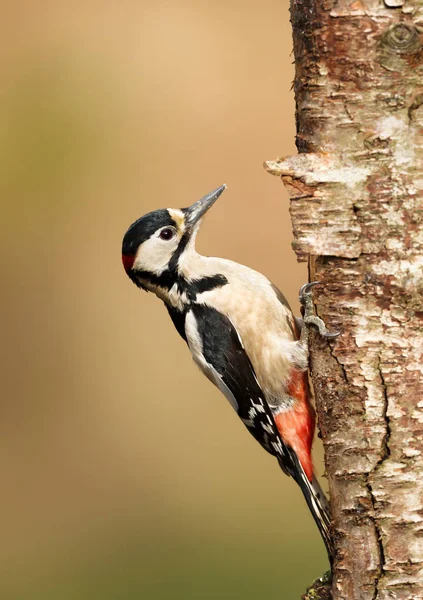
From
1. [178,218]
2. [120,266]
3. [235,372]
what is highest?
[178,218]

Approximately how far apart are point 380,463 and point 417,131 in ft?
2.82

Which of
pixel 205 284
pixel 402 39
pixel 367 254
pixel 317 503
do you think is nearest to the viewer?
pixel 402 39

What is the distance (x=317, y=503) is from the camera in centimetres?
279

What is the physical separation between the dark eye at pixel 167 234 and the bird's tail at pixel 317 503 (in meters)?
0.90

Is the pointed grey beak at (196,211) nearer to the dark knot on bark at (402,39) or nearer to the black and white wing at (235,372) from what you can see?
the black and white wing at (235,372)

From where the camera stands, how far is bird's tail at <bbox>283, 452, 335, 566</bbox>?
8.39 feet

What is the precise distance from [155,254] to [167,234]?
0.28 feet

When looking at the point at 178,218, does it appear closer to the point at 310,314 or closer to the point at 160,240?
the point at 160,240

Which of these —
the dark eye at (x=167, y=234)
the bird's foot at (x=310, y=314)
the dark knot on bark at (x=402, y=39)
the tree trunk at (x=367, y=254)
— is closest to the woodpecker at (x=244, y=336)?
the dark eye at (x=167, y=234)

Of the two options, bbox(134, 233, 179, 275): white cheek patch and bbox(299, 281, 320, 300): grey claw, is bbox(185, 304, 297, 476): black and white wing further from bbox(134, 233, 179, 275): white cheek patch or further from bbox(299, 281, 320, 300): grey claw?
bbox(299, 281, 320, 300): grey claw

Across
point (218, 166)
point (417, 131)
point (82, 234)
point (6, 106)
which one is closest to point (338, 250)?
point (417, 131)

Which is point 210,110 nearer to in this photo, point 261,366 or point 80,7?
point 80,7

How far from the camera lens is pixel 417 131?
7.20ft

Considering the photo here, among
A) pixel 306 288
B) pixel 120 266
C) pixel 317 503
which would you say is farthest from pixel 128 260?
pixel 120 266
